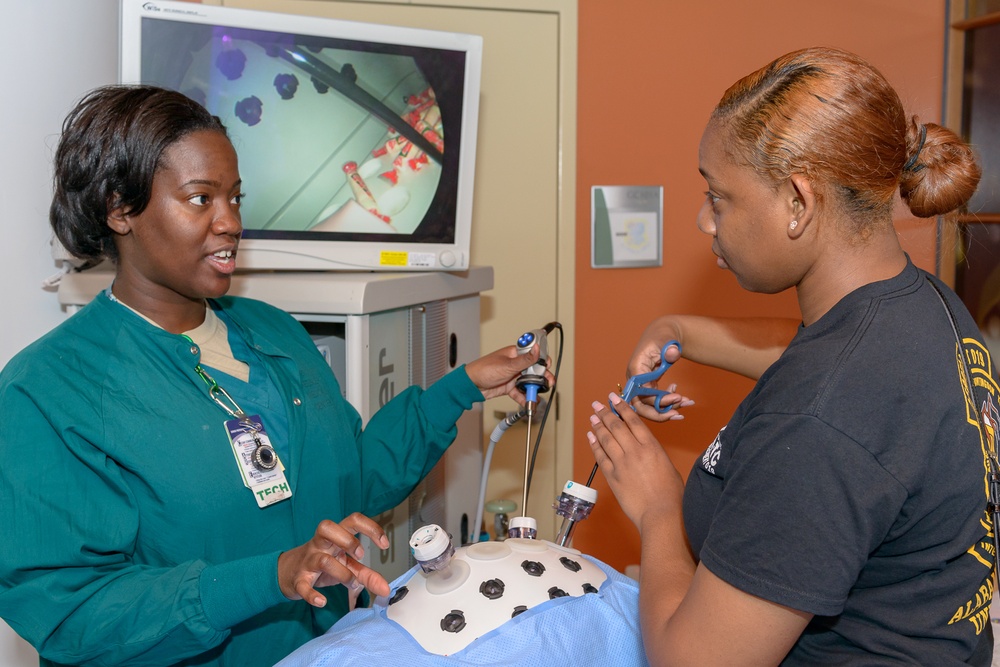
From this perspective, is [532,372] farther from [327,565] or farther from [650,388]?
[327,565]

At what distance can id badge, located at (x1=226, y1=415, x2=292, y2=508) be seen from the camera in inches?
46.0

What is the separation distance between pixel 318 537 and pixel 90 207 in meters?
0.59

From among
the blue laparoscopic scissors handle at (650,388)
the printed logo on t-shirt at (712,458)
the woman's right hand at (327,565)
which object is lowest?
the woman's right hand at (327,565)

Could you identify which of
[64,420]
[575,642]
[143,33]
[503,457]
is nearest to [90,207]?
[64,420]

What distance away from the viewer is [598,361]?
8.36ft

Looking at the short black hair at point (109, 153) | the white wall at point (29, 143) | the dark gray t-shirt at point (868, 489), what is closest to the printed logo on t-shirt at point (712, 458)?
the dark gray t-shirt at point (868, 489)

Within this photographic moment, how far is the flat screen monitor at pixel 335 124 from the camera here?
167cm

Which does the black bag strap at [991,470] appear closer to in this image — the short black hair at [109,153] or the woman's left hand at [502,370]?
the woman's left hand at [502,370]

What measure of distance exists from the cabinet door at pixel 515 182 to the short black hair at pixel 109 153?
128 centimetres

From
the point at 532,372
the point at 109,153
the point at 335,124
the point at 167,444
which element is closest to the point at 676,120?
the point at 335,124

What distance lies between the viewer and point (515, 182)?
2480mm

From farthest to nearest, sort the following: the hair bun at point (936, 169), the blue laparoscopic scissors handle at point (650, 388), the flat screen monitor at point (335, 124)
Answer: the flat screen monitor at point (335, 124)
the blue laparoscopic scissors handle at point (650, 388)
the hair bun at point (936, 169)

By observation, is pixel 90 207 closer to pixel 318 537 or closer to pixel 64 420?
pixel 64 420

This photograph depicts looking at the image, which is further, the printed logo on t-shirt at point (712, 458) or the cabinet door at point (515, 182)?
the cabinet door at point (515, 182)
